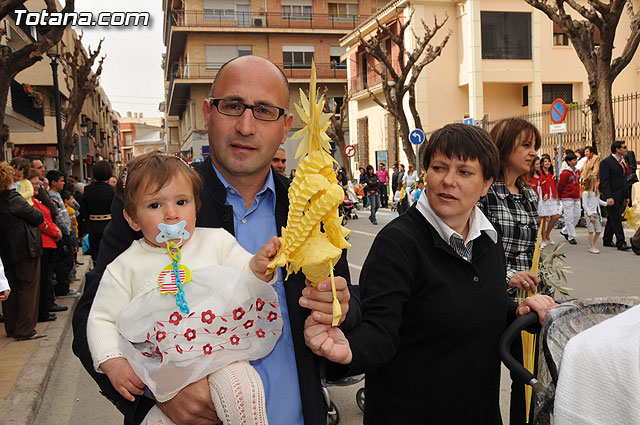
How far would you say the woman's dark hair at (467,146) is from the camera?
2.24 meters

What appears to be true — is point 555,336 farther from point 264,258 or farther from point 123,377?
point 123,377

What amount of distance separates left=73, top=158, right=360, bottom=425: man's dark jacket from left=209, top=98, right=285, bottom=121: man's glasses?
262 millimetres

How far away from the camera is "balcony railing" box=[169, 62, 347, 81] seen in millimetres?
36969

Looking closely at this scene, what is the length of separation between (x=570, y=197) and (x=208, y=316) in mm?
11335

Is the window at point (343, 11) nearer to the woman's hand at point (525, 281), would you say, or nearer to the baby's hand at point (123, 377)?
the woman's hand at point (525, 281)

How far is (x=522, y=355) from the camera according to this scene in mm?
2584

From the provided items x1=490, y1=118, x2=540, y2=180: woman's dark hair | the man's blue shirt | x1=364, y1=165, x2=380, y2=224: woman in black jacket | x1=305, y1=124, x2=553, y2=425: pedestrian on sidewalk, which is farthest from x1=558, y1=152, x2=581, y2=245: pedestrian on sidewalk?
the man's blue shirt

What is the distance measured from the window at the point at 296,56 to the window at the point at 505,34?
59.4 feet

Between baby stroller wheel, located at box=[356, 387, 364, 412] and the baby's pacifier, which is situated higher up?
the baby's pacifier

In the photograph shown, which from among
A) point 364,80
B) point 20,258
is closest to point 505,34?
point 364,80

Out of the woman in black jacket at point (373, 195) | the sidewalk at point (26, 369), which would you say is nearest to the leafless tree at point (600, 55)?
the woman in black jacket at point (373, 195)

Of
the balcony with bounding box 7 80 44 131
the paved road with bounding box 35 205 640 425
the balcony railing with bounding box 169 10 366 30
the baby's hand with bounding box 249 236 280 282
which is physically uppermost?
the balcony railing with bounding box 169 10 366 30

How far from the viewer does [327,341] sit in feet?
5.35

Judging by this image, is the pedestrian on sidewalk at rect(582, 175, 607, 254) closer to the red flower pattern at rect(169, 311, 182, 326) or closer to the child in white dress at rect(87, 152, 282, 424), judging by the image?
the child in white dress at rect(87, 152, 282, 424)
